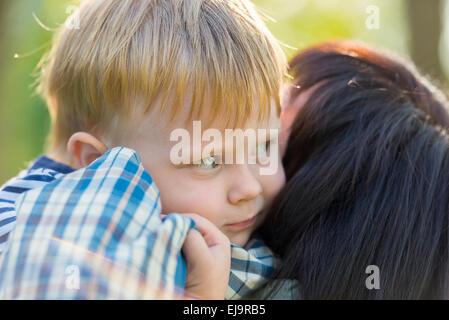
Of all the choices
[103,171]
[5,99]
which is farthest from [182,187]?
[5,99]

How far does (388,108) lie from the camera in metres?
1.45

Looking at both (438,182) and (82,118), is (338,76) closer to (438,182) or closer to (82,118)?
(438,182)

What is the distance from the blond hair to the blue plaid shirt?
0.25m

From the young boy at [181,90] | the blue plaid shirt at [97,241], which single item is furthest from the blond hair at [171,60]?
the blue plaid shirt at [97,241]

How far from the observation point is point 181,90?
1.19m

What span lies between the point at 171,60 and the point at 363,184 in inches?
24.4

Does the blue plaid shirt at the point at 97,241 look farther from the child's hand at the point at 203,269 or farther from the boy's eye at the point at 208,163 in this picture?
the boy's eye at the point at 208,163

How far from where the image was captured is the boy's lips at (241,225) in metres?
1.31

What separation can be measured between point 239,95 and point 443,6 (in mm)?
3720

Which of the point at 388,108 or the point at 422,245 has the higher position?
the point at 388,108

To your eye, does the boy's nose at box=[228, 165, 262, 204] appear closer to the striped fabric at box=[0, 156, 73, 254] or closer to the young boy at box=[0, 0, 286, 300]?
the young boy at box=[0, 0, 286, 300]

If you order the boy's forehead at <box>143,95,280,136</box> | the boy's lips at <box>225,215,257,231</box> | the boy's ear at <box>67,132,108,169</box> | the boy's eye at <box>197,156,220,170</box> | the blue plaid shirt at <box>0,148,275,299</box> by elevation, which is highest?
the boy's forehead at <box>143,95,280,136</box>

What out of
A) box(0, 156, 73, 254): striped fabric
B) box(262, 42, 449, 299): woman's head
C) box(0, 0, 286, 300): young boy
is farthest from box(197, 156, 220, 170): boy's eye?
box(0, 156, 73, 254): striped fabric

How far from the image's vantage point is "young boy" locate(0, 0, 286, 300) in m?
1.21
